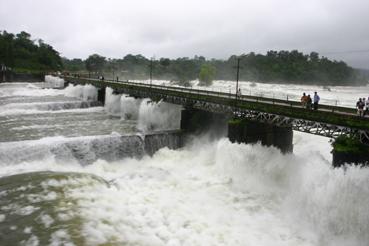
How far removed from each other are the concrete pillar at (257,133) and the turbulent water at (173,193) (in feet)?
2.38

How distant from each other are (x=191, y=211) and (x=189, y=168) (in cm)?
742

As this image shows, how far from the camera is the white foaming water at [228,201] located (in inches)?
579

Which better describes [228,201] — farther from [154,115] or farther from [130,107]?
[130,107]

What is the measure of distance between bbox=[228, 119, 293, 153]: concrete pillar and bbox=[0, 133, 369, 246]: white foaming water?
0.64m

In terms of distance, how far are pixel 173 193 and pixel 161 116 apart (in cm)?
1657

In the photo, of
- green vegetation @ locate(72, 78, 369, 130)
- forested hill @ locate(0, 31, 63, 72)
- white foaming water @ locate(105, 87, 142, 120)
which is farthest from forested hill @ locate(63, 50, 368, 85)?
green vegetation @ locate(72, 78, 369, 130)

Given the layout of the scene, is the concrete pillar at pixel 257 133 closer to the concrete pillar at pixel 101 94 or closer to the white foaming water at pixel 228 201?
the white foaming water at pixel 228 201

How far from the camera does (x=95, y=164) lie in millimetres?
24297

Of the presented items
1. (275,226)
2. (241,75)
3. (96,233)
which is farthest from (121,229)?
(241,75)

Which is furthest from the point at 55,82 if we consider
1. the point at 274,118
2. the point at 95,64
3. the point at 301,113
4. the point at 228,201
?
the point at 95,64

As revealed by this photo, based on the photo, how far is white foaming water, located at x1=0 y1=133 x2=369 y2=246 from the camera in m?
14.7

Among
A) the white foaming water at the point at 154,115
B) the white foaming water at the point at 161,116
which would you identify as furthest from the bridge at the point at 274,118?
the white foaming water at the point at 154,115

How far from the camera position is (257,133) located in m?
24.0

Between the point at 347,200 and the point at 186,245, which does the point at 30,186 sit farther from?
the point at 347,200
